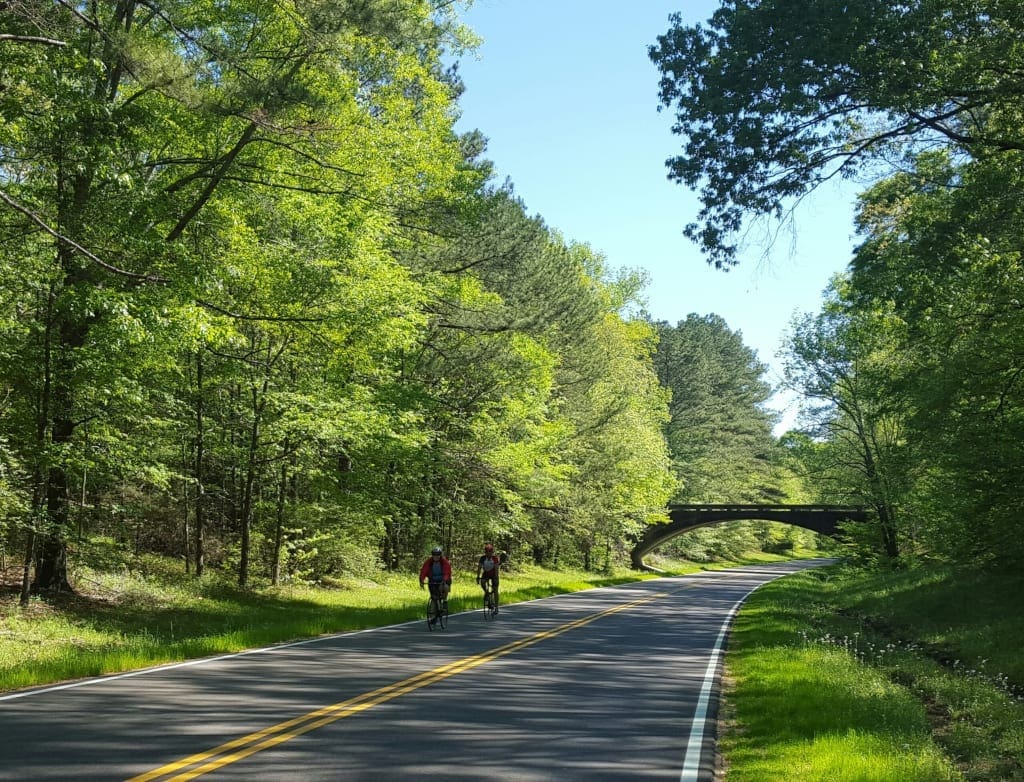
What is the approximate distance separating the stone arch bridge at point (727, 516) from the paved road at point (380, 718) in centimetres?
5112

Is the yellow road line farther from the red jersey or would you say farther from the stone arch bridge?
the stone arch bridge

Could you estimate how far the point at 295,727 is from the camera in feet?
24.3

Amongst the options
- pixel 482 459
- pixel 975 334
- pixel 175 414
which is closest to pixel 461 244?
pixel 482 459

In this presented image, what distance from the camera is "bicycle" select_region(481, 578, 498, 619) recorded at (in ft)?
66.5

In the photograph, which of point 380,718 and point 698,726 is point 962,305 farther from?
point 380,718

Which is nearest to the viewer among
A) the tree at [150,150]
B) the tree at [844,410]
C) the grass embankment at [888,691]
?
the grass embankment at [888,691]

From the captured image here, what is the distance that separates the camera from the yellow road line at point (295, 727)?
5.89 m

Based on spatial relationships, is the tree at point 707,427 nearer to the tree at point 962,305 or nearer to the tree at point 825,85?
the tree at point 962,305

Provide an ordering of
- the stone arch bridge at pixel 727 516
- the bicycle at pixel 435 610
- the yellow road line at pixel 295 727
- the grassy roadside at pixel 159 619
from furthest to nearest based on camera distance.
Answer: the stone arch bridge at pixel 727 516 < the bicycle at pixel 435 610 < the grassy roadside at pixel 159 619 < the yellow road line at pixel 295 727

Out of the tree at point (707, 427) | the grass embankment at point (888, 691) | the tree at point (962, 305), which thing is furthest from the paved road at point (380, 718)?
the tree at point (707, 427)

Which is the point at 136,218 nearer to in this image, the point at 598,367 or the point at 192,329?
the point at 192,329

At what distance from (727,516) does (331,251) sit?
51576mm

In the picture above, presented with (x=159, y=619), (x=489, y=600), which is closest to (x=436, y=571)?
(x=489, y=600)

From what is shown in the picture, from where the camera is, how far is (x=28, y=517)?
15.0 metres
